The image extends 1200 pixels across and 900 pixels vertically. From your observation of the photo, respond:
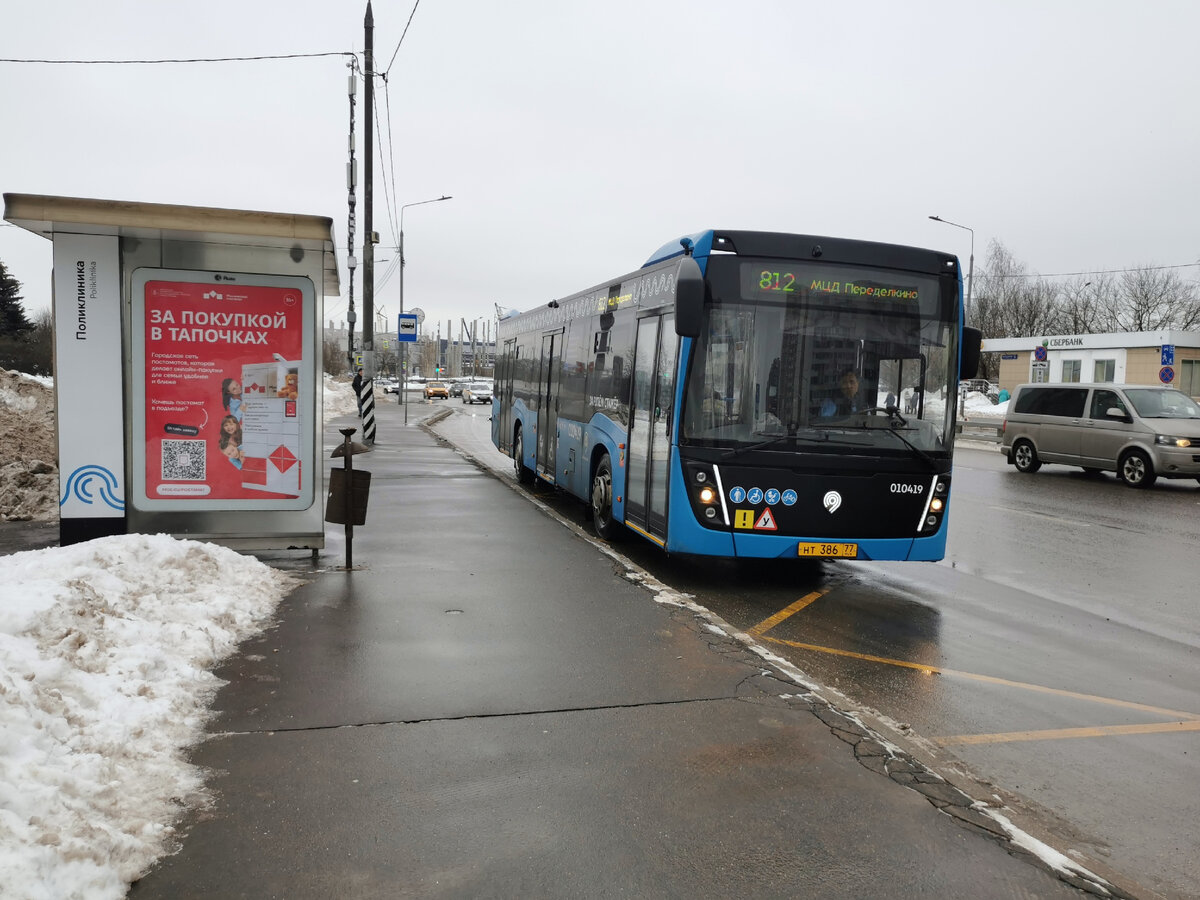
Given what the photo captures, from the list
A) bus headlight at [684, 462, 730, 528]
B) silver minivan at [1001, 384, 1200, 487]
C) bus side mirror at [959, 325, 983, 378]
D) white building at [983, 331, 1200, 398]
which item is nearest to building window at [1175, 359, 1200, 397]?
white building at [983, 331, 1200, 398]

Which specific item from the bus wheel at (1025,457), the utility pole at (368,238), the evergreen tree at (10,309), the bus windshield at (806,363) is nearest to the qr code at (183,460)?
the bus windshield at (806,363)

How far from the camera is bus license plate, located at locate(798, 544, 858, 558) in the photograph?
785 centimetres

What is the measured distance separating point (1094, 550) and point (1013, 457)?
10.0 m

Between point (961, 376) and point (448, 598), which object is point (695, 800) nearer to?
point (448, 598)

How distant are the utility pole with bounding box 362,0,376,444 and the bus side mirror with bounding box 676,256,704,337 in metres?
15.3

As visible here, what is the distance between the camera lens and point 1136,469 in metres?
17.2

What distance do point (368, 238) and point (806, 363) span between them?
16.1m

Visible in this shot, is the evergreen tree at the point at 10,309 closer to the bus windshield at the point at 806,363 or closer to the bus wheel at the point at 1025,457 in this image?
the bus wheel at the point at 1025,457

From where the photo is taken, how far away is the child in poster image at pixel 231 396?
8008mm

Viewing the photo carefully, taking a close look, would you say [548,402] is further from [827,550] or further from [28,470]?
[28,470]

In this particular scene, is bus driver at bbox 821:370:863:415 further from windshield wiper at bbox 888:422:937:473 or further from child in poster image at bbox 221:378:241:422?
child in poster image at bbox 221:378:241:422

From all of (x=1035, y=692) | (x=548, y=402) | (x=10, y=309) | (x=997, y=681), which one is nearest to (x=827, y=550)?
(x=997, y=681)

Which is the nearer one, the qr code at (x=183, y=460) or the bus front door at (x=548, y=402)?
the qr code at (x=183, y=460)

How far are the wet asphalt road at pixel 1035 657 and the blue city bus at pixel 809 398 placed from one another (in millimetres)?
667
